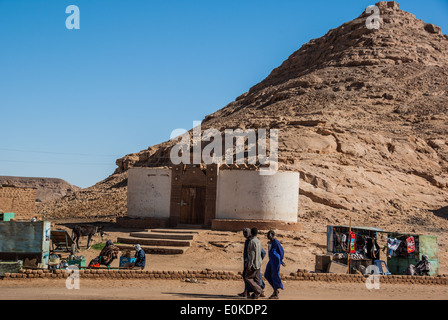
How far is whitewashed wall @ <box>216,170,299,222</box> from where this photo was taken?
846 inches

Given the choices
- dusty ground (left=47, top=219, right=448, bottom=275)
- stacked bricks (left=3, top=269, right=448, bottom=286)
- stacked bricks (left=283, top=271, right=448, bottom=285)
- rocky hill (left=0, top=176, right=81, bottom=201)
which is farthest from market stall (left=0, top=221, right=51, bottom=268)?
rocky hill (left=0, top=176, right=81, bottom=201)

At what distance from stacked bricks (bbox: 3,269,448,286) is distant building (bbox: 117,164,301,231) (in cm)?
695

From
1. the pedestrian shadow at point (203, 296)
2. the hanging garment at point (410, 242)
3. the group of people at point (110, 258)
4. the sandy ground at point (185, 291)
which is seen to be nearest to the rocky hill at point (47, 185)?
the group of people at point (110, 258)

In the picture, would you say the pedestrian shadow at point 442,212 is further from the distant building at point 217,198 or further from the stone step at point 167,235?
the stone step at point 167,235

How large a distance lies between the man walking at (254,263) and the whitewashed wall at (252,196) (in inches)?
403

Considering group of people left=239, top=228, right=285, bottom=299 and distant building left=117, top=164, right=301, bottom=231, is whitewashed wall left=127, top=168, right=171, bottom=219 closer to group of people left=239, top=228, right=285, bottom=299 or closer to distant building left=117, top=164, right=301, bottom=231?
distant building left=117, top=164, right=301, bottom=231

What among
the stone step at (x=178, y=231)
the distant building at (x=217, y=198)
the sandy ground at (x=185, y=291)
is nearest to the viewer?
the sandy ground at (x=185, y=291)

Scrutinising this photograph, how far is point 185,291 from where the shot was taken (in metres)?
12.3

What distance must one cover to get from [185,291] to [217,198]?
966cm

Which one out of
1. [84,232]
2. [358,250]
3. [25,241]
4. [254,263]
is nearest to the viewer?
[254,263]

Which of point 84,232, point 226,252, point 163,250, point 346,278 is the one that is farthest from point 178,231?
point 346,278

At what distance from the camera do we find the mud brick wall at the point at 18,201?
24078 millimetres

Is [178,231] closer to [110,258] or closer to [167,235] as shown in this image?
[167,235]
